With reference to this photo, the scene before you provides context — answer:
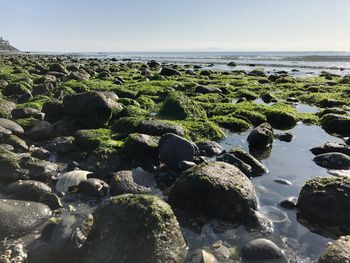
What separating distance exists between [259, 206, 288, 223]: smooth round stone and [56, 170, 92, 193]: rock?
3148mm

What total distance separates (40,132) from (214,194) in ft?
19.0

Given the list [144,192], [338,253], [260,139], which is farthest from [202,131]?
[338,253]

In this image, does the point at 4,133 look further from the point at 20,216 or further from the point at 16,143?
the point at 20,216

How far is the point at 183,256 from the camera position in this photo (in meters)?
Result: 4.52

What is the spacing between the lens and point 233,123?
38.0 ft

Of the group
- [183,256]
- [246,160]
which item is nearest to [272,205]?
[246,160]

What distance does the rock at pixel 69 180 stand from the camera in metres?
6.45

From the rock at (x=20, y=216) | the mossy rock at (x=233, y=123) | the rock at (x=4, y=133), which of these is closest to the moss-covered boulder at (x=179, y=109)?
the mossy rock at (x=233, y=123)

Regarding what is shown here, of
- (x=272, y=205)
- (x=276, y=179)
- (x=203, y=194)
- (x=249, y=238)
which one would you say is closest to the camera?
(x=249, y=238)

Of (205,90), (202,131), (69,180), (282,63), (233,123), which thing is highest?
(69,180)

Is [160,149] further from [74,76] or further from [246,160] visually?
[74,76]

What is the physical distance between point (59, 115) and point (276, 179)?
7030 mm

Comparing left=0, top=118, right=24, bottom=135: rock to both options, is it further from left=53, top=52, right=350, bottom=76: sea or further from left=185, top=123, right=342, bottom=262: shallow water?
left=53, top=52, right=350, bottom=76: sea

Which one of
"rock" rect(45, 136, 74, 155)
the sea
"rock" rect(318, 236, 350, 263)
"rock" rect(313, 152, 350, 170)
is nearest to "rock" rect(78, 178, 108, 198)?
"rock" rect(45, 136, 74, 155)
